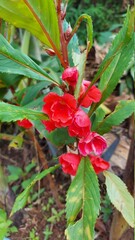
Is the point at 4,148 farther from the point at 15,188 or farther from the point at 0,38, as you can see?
the point at 0,38

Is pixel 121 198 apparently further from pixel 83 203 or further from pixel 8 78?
pixel 8 78

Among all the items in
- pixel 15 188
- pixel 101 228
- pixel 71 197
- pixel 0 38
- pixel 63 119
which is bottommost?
pixel 101 228

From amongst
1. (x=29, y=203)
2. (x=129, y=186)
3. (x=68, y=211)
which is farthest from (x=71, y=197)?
(x=29, y=203)

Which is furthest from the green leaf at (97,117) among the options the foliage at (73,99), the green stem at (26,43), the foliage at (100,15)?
the foliage at (100,15)

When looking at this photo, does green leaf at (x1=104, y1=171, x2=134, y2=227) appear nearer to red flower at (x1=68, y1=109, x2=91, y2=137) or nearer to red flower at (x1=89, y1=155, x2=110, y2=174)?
red flower at (x1=89, y1=155, x2=110, y2=174)

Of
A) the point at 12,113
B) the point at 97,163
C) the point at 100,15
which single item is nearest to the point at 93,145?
the point at 97,163

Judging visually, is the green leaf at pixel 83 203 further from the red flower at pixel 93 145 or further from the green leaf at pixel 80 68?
the green leaf at pixel 80 68
